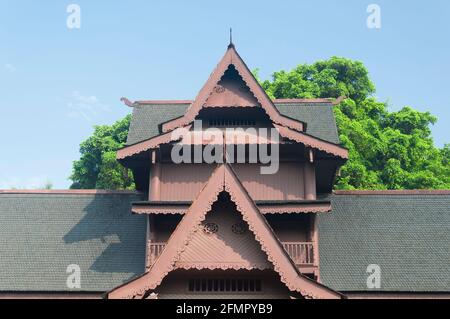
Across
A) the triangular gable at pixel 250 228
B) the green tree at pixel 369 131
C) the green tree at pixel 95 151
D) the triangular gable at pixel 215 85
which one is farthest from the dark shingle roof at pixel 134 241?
the green tree at pixel 95 151

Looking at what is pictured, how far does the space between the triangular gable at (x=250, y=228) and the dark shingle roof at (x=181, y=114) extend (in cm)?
775

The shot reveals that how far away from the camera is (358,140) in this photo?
43.7 m

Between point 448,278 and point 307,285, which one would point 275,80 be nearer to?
point 448,278

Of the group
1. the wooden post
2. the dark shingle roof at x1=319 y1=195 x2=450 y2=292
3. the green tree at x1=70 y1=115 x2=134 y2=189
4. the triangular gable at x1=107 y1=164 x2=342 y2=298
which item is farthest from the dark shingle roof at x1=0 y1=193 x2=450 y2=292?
the green tree at x1=70 y1=115 x2=134 y2=189

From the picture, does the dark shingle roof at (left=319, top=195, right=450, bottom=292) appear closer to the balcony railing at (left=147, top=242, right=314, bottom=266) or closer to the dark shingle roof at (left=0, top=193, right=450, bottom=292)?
the dark shingle roof at (left=0, top=193, right=450, bottom=292)

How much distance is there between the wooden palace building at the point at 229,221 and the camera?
711 inches

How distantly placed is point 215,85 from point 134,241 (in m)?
Answer: 6.68

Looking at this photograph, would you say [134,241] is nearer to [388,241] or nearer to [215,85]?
[215,85]

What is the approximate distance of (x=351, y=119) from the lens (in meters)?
47.3

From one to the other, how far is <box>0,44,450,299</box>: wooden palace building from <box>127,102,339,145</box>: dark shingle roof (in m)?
0.10

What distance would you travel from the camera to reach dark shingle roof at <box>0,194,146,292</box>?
2109 cm

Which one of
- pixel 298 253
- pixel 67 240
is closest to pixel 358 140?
pixel 298 253

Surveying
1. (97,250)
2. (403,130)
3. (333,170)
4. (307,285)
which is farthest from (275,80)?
(307,285)

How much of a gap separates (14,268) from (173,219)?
235 inches
